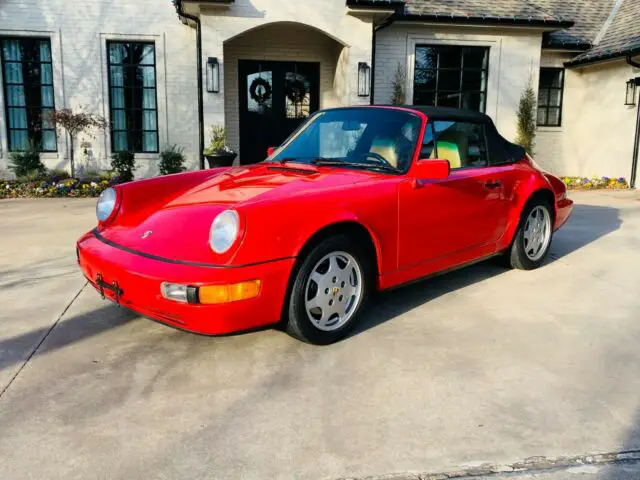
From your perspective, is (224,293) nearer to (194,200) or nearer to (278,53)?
(194,200)

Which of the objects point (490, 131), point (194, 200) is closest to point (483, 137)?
point (490, 131)

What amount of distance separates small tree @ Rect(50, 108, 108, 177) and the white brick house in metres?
0.27

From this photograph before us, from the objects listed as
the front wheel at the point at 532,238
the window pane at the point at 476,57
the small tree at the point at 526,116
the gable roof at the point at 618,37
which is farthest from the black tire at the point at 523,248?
the window pane at the point at 476,57

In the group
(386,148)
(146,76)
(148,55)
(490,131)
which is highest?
(148,55)

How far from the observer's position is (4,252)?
5750 mm

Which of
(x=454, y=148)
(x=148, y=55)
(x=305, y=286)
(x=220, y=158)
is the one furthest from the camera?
(x=148, y=55)

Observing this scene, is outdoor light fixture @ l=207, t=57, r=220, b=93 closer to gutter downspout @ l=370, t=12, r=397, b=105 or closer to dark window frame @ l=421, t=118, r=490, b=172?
gutter downspout @ l=370, t=12, r=397, b=105

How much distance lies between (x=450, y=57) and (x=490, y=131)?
9.59 meters

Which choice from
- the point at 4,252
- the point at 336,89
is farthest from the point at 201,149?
the point at 4,252

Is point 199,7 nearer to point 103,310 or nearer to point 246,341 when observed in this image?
point 103,310

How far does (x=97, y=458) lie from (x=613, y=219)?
26.2 feet

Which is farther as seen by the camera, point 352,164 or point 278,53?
point 278,53

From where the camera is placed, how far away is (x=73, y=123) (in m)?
11.4

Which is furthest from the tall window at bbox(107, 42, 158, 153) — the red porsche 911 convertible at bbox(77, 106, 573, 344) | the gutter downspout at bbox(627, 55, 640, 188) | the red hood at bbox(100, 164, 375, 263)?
the gutter downspout at bbox(627, 55, 640, 188)
